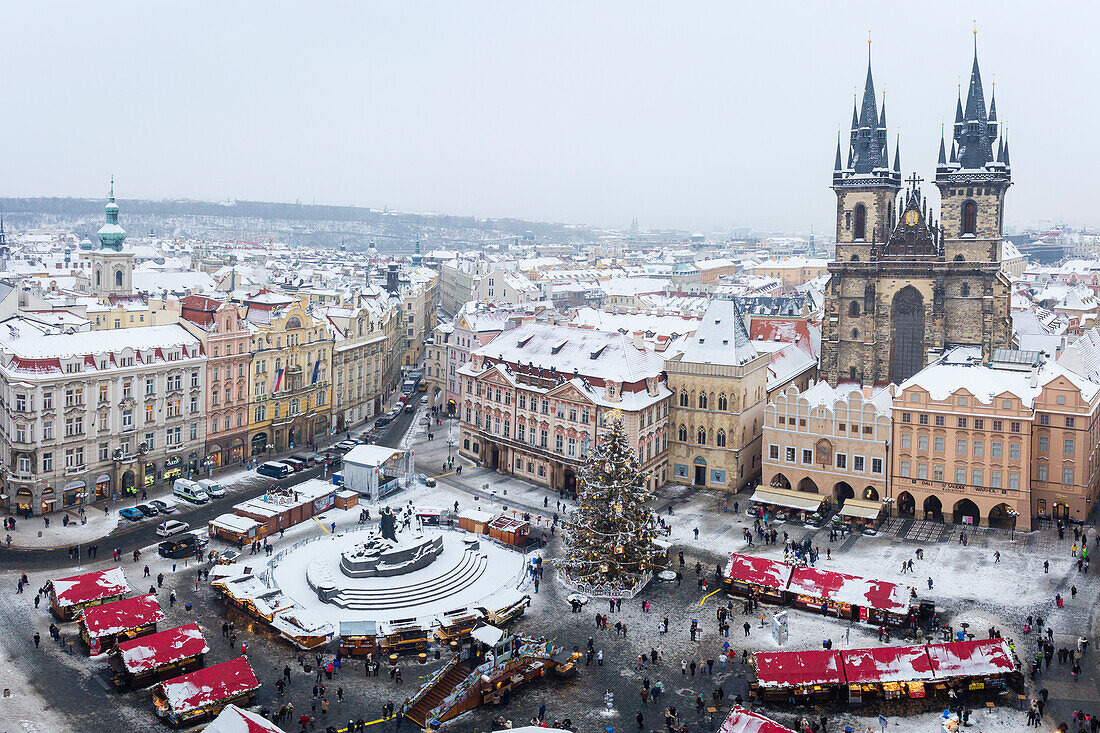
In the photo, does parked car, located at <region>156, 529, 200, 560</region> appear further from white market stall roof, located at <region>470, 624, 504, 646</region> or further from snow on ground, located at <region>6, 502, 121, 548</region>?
white market stall roof, located at <region>470, 624, 504, 646</region>

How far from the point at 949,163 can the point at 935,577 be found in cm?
5451

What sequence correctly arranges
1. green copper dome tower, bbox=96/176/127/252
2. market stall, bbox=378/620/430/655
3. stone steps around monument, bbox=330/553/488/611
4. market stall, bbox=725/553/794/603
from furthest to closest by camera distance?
Answer: 1. green copper dome tower, bbox=96/176/127/252
2. market stall, bbox=725/553/794/603
3. stone steps around monument, bbox=330/553/488/611
4. market stall, bbox=378/620/430/655

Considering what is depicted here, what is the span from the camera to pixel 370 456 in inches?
3381

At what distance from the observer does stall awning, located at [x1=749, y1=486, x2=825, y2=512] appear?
81.2 metres

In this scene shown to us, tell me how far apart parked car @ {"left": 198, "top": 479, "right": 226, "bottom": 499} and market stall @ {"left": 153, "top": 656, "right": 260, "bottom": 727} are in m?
35.6

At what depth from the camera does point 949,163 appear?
105 m

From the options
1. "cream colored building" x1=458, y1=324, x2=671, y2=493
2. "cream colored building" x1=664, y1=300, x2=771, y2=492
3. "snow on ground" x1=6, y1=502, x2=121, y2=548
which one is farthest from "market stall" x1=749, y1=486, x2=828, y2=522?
"snow on ground" x1=6, y1=502, x2=121, y2=548

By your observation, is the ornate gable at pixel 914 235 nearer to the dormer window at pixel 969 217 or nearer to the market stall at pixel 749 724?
the dormer window at pixel 969 217

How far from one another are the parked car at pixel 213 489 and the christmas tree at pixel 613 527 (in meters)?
34.8

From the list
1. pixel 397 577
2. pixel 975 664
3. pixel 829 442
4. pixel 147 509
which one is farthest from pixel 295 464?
pixel 975 664

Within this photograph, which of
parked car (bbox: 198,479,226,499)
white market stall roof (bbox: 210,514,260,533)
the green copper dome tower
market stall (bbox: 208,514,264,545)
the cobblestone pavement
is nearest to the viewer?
the cobblestone pavement

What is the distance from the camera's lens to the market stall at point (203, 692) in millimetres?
47531

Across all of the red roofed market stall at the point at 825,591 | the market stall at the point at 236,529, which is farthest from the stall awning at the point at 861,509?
the market stall at the point at 236,529

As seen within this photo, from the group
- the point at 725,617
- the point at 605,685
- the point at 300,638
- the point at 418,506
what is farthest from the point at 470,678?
the point at 418,506
